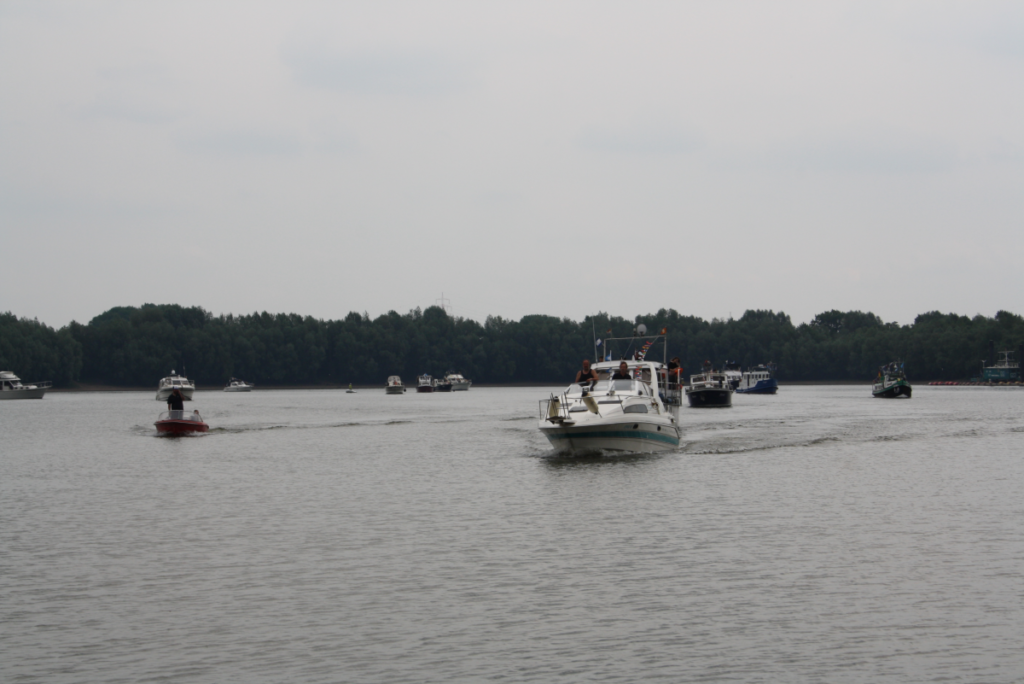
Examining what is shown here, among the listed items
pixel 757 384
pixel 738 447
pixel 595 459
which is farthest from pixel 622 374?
pixel 757 384

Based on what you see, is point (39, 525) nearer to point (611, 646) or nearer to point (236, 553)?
point (236, 553)

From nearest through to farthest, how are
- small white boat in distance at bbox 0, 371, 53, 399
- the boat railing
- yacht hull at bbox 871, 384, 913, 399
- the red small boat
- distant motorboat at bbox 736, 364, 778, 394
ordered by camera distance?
the red small boat → the boat railing → yacht hull at bbox 871, 384, 913, 399 → small white boat in distance at bbox 0, 371, 53, 399 → distant motorboat at bbox 736, 364, 778, 394

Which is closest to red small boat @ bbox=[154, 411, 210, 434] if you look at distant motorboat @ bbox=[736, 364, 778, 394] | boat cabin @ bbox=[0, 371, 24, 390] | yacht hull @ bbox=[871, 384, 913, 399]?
yacht hull @ bbox=[871, 384, 913, 399]

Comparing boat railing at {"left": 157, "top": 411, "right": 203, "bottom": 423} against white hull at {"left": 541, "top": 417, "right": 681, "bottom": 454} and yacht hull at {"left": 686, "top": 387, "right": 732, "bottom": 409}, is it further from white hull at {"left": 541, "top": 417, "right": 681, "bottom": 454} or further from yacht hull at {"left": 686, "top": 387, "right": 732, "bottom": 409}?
yacht hull at {"left": 686, "top": 387, "right": 732, "bottom": 409}

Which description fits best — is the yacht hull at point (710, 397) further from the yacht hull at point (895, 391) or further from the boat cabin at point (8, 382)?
the boat cabin at point (8, 382)

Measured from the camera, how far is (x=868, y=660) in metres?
12.6

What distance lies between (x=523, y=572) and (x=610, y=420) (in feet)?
60.9

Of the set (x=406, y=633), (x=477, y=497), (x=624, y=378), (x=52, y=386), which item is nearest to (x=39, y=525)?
(x=477, y=497)

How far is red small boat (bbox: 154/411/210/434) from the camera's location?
55.6 m

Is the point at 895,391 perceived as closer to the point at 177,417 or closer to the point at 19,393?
the point at 177,417

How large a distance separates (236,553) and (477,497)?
886cm

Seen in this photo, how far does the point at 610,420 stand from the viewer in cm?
3597

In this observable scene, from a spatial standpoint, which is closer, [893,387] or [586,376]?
[586,376]

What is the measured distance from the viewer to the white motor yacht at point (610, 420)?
118 ft
